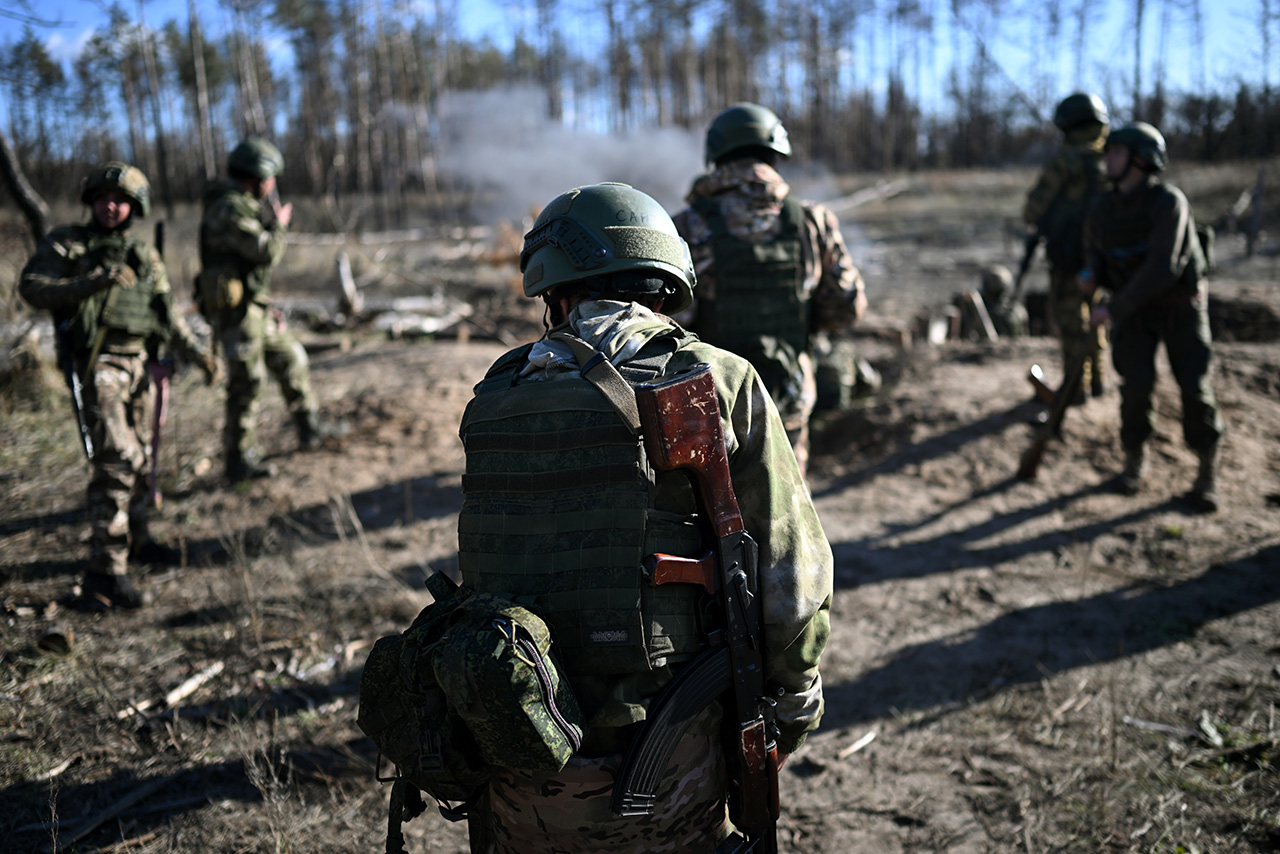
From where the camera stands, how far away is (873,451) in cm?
638

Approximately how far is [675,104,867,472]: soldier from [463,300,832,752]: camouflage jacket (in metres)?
1.93

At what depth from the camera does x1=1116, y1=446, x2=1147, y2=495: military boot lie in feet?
17.9

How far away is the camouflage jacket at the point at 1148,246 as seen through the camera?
4.83m

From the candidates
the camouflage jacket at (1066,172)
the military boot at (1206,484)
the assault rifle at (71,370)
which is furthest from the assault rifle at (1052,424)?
the assault rifle at (71,370)

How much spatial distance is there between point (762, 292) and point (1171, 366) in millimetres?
3075

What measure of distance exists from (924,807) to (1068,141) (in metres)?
5.84

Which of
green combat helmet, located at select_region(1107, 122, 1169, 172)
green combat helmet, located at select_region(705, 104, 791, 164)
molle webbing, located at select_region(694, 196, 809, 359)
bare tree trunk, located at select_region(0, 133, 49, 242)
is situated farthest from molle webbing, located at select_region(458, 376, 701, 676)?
bare tree trunk, located at select_region(0, 133, 49, 242)

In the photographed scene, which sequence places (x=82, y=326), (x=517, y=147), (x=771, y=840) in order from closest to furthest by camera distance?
(x=771, y=840) → (x=82, y=326) → (x=517, y=147)

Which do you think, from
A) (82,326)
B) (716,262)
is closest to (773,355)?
(716,262)

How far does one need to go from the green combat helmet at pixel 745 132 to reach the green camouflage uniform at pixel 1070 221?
377 cm

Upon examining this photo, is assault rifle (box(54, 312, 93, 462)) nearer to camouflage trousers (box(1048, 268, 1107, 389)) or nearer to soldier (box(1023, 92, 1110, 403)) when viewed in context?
camouflage trousers (box(1048, 268, 1107, 389))

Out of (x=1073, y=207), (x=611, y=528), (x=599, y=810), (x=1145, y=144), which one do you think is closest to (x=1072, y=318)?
(x=1073, y=207)

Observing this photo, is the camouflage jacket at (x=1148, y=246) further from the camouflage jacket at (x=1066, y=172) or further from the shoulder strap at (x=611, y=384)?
the shoulder strap at (x=611, y=384)

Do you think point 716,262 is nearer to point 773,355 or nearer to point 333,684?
point 773,355
